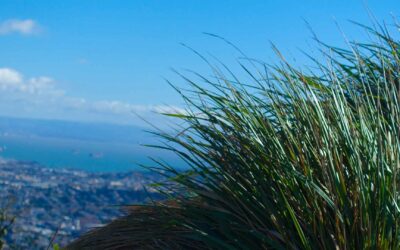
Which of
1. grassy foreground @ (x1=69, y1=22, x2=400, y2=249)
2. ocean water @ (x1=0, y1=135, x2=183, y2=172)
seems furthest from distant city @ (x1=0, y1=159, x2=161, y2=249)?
grassy foreground @ (x1=69, y1=22, x2=400, y2=249)

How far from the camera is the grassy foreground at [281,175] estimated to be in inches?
91.6

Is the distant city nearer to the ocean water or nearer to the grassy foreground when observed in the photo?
the ocean water

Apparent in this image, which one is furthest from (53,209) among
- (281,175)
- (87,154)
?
(87,154)

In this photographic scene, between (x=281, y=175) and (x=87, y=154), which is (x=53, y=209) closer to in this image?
(x=281, y=175)

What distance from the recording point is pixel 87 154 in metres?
49.5

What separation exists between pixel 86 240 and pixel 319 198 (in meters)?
1.29

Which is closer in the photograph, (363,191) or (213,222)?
(363,191)

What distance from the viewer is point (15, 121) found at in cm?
7838

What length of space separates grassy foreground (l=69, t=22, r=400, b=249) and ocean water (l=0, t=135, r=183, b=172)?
9.4 inches

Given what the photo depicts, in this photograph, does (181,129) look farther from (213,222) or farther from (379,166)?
(379,166)

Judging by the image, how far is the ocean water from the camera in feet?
11.6

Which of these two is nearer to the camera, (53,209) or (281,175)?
(281,175)

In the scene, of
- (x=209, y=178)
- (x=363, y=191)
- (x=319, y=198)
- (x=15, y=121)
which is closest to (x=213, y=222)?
(x=209, y=178)

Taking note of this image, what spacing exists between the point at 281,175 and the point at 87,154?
47749 mm
